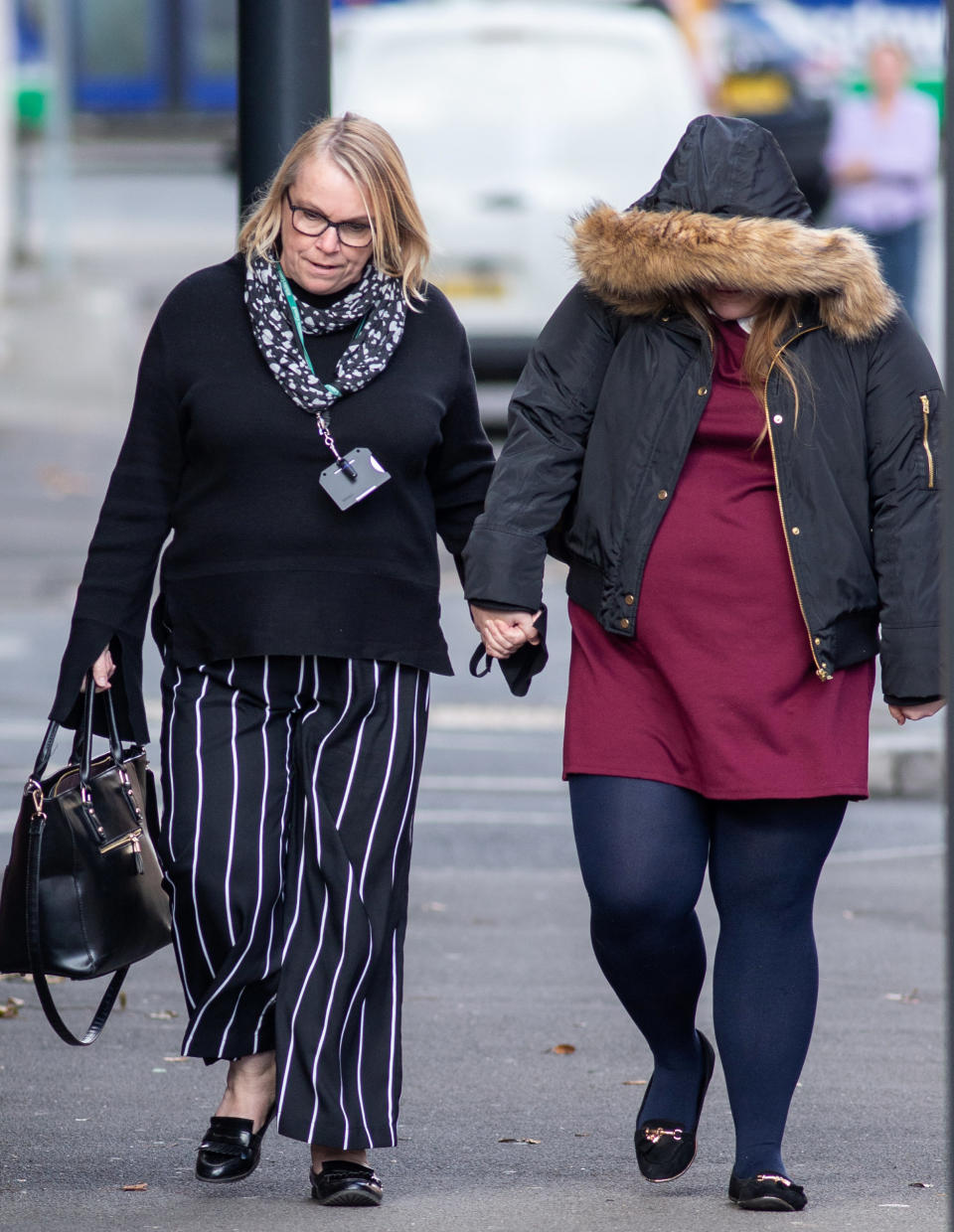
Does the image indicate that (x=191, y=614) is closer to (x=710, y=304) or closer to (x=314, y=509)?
(x=314, y=509)

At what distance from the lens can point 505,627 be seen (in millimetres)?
4188

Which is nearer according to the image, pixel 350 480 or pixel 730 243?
pixel 730 243

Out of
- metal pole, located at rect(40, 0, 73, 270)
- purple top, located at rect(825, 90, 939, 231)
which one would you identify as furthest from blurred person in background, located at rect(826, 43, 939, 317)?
metal pole, located at rect(40, 0, 73, 270)

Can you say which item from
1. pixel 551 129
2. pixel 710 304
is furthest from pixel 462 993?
pixel 551 129

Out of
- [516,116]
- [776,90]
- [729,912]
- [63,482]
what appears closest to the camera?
[729,912]

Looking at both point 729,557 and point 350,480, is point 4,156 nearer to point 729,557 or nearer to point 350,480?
point 350,480

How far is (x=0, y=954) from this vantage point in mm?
4254

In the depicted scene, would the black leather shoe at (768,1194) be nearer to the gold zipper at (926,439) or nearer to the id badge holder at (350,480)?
the gold zipper at (926,439)

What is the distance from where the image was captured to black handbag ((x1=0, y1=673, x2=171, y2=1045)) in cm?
421

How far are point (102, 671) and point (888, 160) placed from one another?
14.4 m

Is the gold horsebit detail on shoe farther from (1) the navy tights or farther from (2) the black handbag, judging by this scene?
(2) the black handbag

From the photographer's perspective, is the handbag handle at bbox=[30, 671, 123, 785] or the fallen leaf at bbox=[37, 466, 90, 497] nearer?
the handbag handle at bbox=[30, 671, 123, 785]

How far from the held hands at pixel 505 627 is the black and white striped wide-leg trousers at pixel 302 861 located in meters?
0.18

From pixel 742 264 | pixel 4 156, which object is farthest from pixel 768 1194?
pixel 4 156
